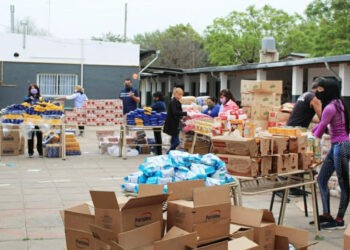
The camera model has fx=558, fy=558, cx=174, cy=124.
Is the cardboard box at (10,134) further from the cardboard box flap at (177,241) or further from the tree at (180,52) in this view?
the tree at (180,52)

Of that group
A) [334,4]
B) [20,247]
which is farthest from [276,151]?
[334,4]

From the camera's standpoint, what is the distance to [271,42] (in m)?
27.9

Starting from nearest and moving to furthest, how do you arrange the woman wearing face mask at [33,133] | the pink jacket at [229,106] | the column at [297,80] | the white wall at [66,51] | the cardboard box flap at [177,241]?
1. the cardboard box flap at [177,241]
2. the pink jacket at [229,106]
3. the woman wearing face mask at [33,133]
4. the column at [297,80]
5. the white wall at [66,51]

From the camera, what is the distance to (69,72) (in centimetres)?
2717

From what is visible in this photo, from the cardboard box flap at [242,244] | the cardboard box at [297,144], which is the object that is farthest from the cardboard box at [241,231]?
the cardboard box at [297,144]

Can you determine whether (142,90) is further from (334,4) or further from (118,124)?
(118,124)

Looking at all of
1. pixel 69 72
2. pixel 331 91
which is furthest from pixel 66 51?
pixel 331 91

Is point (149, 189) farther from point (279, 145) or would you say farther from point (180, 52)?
point (180, 52)

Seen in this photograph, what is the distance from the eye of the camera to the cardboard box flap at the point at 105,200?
395cm

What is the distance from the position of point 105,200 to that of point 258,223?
129 centimetres

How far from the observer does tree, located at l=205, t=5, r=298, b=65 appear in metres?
48.0

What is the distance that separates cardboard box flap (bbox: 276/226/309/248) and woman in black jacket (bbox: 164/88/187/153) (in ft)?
24.7

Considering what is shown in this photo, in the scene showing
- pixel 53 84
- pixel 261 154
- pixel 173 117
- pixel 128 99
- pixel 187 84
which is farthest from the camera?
pixel 187 84

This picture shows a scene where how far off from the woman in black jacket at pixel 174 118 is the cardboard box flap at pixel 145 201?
26.7 feet
